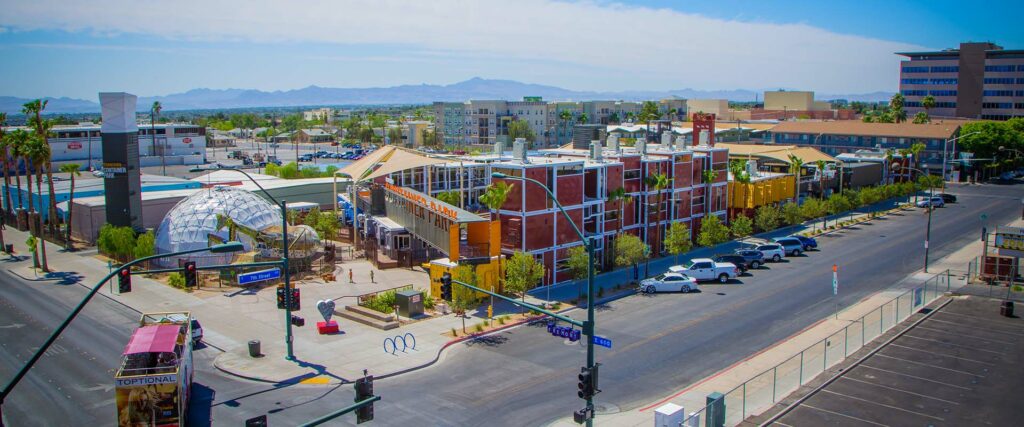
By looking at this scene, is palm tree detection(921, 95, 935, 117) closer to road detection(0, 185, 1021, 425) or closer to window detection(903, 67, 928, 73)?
window detection(903, 67, 928, 73)

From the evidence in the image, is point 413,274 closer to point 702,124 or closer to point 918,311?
point 918,311

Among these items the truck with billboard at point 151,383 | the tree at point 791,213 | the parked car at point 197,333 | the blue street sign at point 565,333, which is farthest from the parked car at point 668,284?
the truck with billboard at point 151,383

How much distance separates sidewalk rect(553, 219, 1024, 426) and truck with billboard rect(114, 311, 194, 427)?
41.4 ft

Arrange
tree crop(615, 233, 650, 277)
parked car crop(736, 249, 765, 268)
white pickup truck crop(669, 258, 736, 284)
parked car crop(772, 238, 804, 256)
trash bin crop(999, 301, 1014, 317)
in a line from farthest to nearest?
parked car crop(772, 238, 804, 256)
parked car crop(736, 249, 765, 268)
white pickup truck crop(669, 258, 736, 284)
tree crop(615, 233, 650, 277)
trash bin crop(999, 301, 1014, 317)

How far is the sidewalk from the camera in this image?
86.6 feet

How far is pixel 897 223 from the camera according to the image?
7400cm

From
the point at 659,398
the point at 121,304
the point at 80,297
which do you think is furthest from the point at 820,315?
the point at 80,297

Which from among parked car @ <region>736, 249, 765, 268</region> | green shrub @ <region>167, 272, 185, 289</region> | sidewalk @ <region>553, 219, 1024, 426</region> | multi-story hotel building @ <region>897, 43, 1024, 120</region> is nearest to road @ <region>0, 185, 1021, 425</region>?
sidewalk @ <region>553, 219, 1024, 426</region>

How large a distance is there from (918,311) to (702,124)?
4121 cm

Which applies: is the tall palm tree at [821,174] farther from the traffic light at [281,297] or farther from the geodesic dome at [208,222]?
the traffic light at [281,297]

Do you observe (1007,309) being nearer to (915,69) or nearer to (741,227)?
(741,227)

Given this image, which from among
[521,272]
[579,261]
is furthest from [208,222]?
[579,261]

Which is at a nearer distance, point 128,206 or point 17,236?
point 128,206

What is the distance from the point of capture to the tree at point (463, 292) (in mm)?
37750
